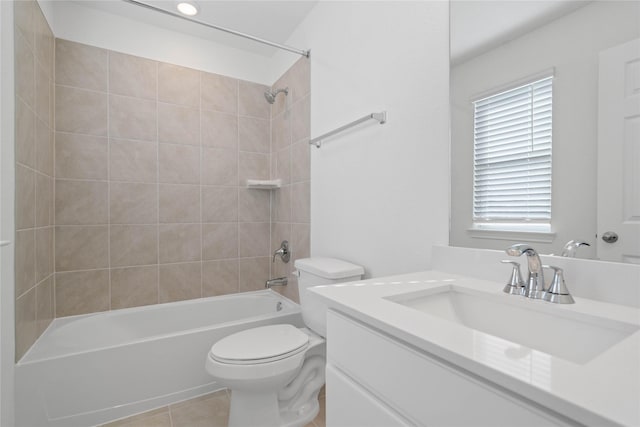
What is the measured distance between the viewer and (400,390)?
588 mm

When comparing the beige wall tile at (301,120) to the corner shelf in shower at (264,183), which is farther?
the corner shelf in shower at (264,183)

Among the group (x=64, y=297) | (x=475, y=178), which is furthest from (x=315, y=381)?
(x=64, y=297)

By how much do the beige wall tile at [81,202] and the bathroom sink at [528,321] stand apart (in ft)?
6.73

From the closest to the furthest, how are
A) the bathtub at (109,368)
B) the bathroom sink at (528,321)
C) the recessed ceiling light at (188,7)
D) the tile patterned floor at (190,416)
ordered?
the bathroom sink at (528,321) → the bathtub at (109,368) → the tile patterned floor at (190,416) → the recessed ceiling light at (188,7)

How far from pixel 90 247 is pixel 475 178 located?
2259 millimetres

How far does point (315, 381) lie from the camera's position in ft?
5.26

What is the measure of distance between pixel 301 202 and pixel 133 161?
1193mm

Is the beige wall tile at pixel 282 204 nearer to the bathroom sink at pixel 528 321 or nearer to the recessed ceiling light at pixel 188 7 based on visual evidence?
the recessed ceiling light at pixel 188 7

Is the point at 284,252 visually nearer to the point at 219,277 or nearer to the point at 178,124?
Result: the point at 219,277

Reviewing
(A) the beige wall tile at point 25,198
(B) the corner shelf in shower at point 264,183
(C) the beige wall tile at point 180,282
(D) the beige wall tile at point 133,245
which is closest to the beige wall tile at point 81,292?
(D) the beige wall tile at point 133,245

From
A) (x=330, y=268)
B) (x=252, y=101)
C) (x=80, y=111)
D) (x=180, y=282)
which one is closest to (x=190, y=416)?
(x=180, y=282)

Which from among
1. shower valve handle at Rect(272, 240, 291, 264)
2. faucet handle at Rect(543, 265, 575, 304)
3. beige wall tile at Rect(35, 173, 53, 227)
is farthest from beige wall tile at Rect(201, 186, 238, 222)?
faucet handle at Rect(543, 265, 575, 304)

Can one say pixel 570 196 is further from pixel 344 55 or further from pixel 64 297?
pixel 64 297

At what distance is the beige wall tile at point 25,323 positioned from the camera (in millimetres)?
1350
